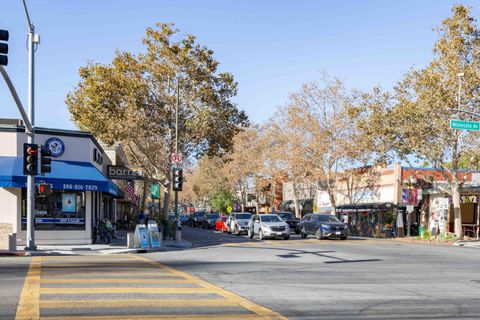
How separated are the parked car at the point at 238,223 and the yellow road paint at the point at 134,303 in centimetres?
3282

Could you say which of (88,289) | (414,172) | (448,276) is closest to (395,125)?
(414,172)

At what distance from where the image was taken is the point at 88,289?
1174 centimetres

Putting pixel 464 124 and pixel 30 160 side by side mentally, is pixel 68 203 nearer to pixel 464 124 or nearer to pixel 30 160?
pixel 30 160

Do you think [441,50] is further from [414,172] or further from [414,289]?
[414,289]

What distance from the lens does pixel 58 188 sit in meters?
27.0

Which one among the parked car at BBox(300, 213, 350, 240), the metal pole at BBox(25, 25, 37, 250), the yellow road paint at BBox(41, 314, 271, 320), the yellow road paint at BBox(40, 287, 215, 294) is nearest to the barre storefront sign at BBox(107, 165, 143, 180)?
the parked car at BBox(300, 213, 350, 240)

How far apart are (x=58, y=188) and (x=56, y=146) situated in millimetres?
2661

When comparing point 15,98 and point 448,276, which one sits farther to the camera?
point 15,98

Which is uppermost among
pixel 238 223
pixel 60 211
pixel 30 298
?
pixel 60 211

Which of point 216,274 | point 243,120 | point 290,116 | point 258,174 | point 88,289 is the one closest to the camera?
point 88,289

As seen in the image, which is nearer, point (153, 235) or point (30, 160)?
point (30, 160)

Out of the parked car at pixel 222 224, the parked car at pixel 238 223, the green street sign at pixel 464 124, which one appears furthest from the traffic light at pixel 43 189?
the parked car at pixel 222 224

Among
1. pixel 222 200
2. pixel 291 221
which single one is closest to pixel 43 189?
pixel 291 221

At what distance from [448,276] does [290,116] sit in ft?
128
